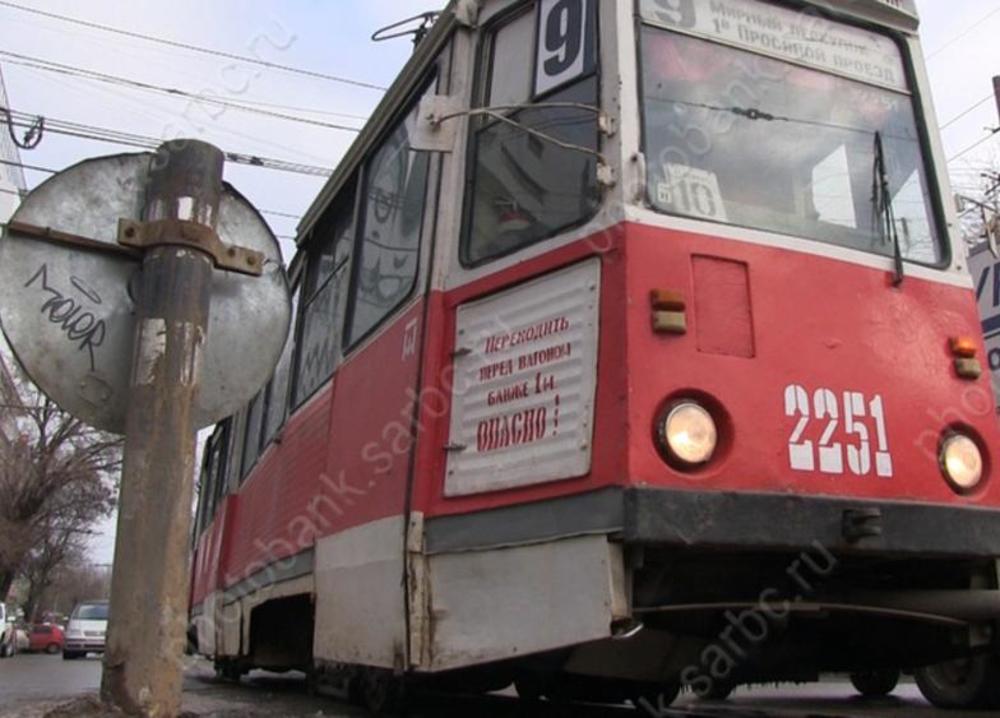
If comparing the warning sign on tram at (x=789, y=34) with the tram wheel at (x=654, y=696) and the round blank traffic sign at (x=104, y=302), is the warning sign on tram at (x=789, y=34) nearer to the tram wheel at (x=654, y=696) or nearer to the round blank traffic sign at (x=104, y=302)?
the round blank traffic sign at (x=104, y=302)

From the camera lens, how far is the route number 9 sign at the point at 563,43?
13.1ft

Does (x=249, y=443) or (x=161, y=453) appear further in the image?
(x=249, y=443)

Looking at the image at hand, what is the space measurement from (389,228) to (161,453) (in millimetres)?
2123

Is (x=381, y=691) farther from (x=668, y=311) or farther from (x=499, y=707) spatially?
(x=668, y=311)

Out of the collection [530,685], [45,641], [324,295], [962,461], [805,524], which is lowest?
[530,685]

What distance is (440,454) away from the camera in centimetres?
394

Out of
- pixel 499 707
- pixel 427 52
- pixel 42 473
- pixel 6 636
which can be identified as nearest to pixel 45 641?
pixel 42 473

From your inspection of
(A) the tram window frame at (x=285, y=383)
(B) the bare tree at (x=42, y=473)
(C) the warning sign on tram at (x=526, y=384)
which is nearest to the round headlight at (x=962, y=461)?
(C) the warning sign on tram at (x=526, y=384)

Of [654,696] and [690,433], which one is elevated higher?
[690,433]

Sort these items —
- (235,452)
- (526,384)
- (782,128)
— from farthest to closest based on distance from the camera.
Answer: (235,452)
(782,128)
(526,384)

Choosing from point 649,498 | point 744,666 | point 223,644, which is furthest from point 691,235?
point 223,644

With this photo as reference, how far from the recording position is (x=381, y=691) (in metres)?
5.45

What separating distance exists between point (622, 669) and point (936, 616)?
1181 millimetres

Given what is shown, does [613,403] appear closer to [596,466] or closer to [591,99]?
[596,466]
